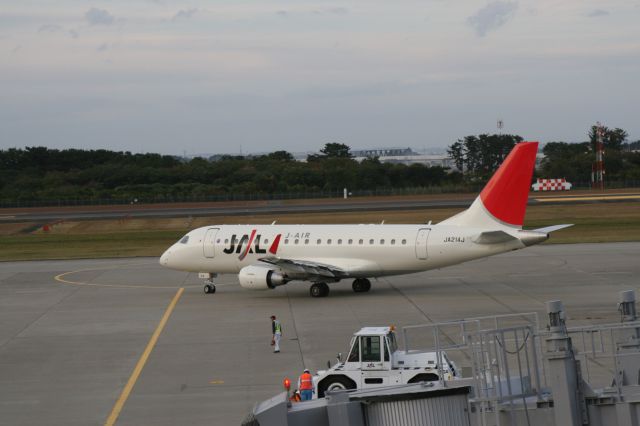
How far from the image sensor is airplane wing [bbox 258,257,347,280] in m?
45.4

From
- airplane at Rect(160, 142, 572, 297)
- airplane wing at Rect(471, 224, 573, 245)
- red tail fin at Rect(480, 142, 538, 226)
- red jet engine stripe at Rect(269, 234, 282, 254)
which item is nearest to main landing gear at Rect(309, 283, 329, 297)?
airplane at Rect(160, 142, 572, 297)

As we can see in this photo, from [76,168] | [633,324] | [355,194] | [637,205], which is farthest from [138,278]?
[76,168]

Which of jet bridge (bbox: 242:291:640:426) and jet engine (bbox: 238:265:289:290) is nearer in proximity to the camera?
jet bridge (bbox: 242:291:640:426)

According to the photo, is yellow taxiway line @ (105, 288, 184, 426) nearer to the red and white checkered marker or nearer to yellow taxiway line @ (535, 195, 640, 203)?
yellow taxiway line @ (535, 195, 640, 203)

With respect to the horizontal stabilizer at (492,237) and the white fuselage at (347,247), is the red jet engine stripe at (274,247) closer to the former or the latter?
the white fuselage at (347,247)

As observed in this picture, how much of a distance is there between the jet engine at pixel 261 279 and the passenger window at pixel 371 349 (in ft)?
69.6

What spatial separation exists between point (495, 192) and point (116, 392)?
927 inches

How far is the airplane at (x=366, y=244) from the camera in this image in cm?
4431

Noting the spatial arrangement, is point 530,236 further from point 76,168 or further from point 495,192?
point 76,168

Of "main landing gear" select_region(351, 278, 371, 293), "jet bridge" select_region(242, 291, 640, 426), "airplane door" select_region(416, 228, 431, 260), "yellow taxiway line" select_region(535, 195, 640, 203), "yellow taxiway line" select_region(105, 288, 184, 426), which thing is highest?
"jet bridge" select_region(242, 291, 640, 426)

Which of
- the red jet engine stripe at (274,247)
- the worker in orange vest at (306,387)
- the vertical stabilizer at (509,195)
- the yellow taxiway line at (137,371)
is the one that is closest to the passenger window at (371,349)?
the worker in orange vest at (306,387)

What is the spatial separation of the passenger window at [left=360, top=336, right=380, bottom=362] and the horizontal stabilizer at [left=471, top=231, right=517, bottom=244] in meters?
20.1

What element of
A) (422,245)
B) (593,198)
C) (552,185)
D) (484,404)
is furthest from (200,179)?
(484,404)

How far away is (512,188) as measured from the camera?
146ft
